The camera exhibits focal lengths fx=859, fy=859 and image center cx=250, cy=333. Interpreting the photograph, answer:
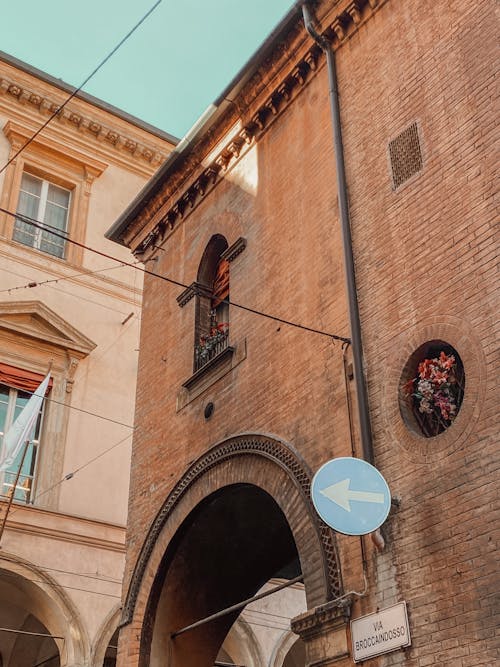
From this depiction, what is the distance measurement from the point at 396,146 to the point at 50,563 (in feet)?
34.3

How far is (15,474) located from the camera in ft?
53.0

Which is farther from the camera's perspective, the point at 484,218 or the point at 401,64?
the point at 401,64

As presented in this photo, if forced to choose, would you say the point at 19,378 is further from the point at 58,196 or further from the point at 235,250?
the point at 235,250

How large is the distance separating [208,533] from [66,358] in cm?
841

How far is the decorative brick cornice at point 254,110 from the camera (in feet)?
32.1

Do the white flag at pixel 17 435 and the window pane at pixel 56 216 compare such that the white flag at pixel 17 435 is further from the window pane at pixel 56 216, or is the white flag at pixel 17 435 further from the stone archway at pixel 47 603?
the window pane at pixel 56 216

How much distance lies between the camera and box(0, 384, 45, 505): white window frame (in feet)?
52.5

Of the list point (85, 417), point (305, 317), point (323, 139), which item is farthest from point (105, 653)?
point (323, 139)

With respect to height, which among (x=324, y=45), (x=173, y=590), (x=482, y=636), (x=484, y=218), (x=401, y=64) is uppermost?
(x=324, y=45)

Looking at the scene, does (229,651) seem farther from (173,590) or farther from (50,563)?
(173,590)

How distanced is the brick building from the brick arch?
0.09 ft

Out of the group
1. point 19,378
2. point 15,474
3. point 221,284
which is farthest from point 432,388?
point 19,378

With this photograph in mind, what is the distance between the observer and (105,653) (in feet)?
51.6

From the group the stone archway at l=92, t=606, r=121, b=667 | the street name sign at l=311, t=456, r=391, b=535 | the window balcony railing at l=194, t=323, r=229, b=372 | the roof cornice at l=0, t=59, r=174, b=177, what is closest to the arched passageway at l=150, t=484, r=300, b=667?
the window balcony railing at l=194, t=323, r=229, b=372
